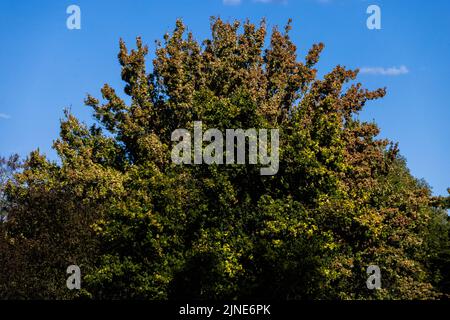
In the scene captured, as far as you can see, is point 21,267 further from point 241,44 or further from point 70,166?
point 241,44

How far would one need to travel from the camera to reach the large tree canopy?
91.3ft

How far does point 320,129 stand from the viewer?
31.0 meters

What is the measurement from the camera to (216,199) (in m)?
29.0

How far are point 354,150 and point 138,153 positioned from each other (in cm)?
1420

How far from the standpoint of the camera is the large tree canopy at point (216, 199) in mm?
27828

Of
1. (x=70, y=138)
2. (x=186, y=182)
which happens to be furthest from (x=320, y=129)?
(x=70, y=138)
